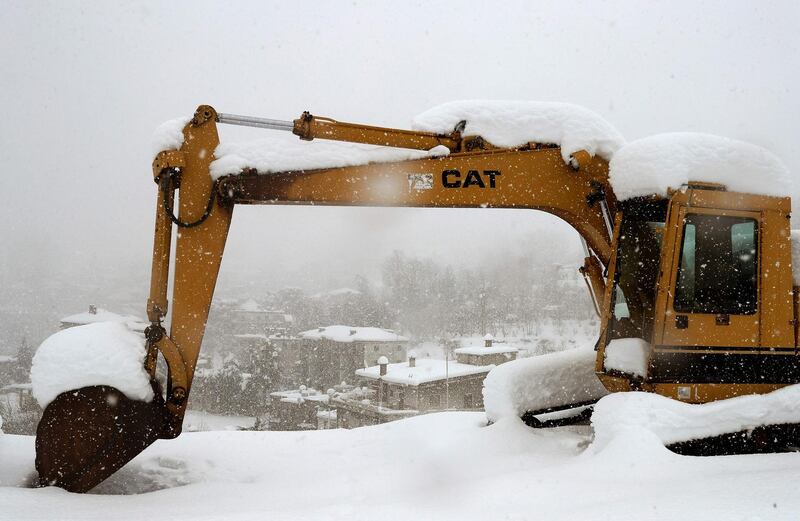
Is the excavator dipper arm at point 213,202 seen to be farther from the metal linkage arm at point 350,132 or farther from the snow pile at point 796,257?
the snow pile at point 796,257

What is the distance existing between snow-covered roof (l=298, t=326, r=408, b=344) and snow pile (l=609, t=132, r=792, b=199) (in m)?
31.1

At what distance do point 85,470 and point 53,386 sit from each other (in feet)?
2.31

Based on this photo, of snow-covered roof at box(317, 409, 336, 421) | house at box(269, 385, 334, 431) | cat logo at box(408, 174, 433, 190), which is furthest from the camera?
house at box(269, 385, 334, 431)

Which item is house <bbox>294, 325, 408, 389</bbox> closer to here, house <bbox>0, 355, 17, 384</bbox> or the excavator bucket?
house <bbox>0, 355, 17, 384</bbox>

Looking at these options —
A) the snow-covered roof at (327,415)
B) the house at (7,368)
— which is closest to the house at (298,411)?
the snow-covered roof at (327,415)

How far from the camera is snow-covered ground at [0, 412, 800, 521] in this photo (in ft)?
11.2

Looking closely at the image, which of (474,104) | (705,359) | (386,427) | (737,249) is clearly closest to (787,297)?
(737,249)

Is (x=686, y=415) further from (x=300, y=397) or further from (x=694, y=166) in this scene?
(x=300, y=397)

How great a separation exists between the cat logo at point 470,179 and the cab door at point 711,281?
5.18ft

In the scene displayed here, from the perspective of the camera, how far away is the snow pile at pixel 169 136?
4910 millimetres

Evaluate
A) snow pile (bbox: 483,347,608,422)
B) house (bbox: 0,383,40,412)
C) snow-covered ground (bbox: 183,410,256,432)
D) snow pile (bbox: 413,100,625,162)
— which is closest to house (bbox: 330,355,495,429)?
snow-covered ground (bbox: 183,410,256,432)

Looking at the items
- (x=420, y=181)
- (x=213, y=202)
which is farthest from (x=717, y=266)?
(x=213, y=202)

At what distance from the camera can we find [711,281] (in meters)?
4.83

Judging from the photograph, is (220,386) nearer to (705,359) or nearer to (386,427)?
(386,427)
